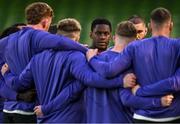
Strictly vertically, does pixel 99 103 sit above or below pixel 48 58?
below

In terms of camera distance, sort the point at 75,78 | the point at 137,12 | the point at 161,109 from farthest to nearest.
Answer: the point at 137,12, the point at 75,78, the point at 161,109

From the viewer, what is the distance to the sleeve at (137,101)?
3.47 meters

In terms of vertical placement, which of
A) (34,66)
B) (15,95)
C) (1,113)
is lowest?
(1,113)

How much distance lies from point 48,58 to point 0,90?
2.22 feet

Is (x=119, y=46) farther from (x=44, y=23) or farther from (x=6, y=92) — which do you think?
(x=6, y=92)

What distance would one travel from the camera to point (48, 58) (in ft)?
12.5

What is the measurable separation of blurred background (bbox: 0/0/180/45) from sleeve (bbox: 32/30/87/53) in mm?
3921

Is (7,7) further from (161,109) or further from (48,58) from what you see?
(161,109)

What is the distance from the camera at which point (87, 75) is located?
12.0 ft

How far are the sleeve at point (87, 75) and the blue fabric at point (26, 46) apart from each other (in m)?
0.12

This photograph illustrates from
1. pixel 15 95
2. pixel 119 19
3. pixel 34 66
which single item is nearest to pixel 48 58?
pixel 34 66

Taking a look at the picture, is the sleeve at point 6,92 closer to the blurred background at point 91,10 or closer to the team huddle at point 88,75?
the team huddle at point 88,75

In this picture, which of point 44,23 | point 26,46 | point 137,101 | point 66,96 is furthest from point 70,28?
point 137,101

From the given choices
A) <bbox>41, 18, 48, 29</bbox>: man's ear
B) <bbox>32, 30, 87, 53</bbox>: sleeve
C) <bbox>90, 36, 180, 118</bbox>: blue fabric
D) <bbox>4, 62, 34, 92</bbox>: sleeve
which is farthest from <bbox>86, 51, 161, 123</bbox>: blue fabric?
<bbox>41, 18, 48, 29</bbox>: man's ear
